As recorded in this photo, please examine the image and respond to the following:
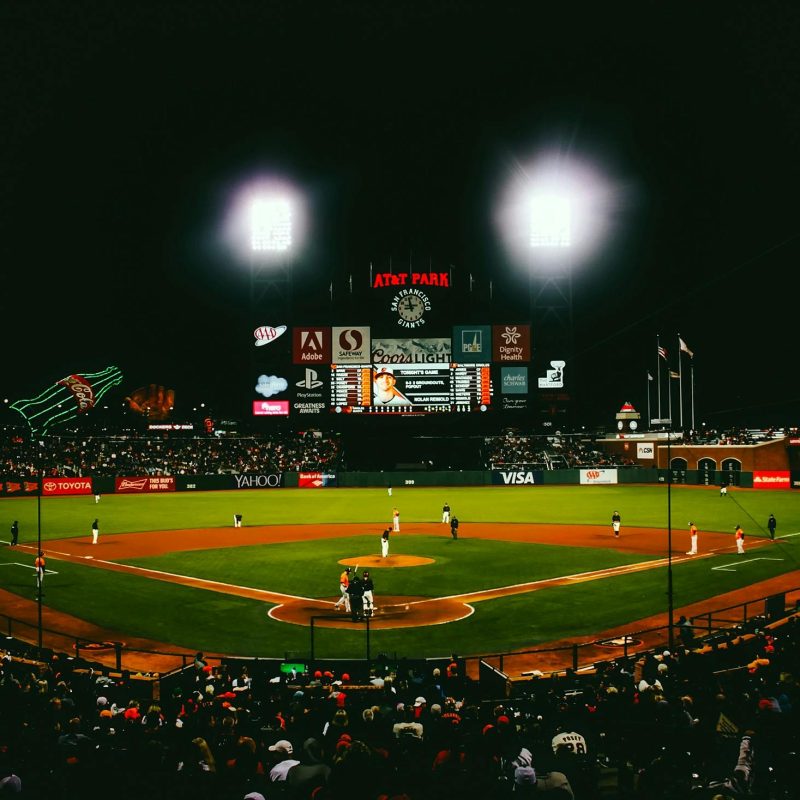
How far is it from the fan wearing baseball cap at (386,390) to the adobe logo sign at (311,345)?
185 inches

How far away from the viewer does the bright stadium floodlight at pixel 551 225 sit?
253ft

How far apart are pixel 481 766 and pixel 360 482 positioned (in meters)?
71.8

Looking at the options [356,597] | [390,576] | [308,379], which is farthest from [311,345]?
[356,597]

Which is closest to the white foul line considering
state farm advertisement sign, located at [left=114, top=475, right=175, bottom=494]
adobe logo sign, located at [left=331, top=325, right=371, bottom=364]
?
adobe logo sign, located at [left=331, top=325, right=371, bottom=364]

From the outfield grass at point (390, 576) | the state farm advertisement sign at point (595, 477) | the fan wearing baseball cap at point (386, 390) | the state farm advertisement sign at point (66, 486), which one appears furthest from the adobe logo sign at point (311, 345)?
the state farm advertisement sign at point (595, 477)

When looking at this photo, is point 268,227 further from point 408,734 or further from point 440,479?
point 408,734

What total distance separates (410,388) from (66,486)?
30.7 meters

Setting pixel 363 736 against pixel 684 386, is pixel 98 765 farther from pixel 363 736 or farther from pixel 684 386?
pixel 684 386

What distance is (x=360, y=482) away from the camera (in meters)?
78.8

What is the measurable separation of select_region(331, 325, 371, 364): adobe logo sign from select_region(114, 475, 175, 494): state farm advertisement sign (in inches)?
754

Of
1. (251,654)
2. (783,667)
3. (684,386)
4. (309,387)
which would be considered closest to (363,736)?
(783,667)

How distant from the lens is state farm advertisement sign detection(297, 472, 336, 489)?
78.2 meters

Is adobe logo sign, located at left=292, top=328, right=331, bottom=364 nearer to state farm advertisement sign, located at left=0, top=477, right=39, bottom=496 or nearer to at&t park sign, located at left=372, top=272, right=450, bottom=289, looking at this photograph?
at&t park sign, located at left=372, top=272, right=450, bottom=289

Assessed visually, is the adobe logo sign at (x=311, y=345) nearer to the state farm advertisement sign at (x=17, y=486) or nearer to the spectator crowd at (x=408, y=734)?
the state farm advertisement sign at (x=17, y=486)
